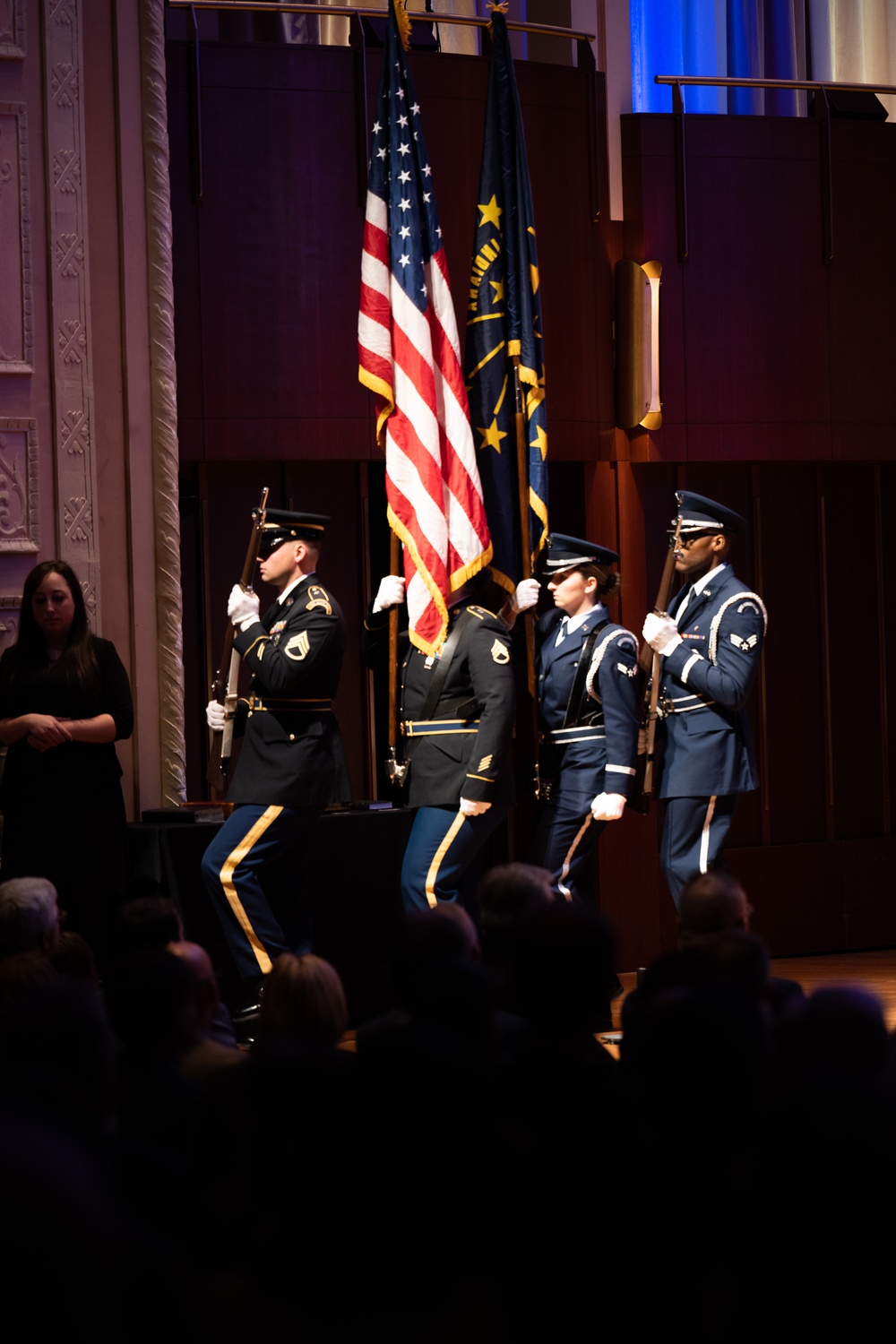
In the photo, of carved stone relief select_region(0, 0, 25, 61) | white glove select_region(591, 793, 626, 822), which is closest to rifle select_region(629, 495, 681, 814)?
white glove select_region(591, 793, 626, 822)

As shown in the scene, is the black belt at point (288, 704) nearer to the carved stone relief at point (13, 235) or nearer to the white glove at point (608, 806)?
the white glove at point (608, 806)

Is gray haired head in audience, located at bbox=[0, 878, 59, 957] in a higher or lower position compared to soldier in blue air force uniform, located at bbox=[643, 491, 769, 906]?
lower

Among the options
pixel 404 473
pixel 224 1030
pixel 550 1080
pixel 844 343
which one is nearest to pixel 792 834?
pixel 844 343

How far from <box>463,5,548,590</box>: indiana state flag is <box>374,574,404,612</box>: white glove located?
0.42m

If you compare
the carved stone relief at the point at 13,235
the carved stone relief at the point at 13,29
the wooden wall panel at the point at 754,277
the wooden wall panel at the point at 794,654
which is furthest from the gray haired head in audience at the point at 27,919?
the wooden wall panel at the point at 794,654

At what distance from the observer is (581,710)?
17.3 ft

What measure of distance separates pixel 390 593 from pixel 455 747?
1.86ft

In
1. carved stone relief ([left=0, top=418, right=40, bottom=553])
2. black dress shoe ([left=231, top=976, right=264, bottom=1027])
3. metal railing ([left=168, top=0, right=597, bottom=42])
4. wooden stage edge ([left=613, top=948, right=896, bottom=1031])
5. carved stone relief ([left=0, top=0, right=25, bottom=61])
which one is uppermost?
metal railing ([left=168, top=0, right=597, bottom=42])

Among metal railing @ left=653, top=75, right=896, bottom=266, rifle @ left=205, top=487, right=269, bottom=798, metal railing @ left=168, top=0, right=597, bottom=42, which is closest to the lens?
rifle @ left=205, top=487, right=269, bottom=798

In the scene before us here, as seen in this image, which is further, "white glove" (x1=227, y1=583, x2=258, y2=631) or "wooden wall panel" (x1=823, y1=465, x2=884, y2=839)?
"wooden wall panel" (x1=823, y1=465, x2=884, y2=839)

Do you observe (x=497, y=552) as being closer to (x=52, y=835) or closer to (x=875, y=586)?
(x=52, y=835)

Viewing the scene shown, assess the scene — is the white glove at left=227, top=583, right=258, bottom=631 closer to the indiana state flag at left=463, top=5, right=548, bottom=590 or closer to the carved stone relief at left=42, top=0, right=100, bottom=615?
the carved stone relief at left=42, top=0, right=100, bottom=615

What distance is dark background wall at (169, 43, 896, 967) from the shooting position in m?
6.05

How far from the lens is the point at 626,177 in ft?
21.7
